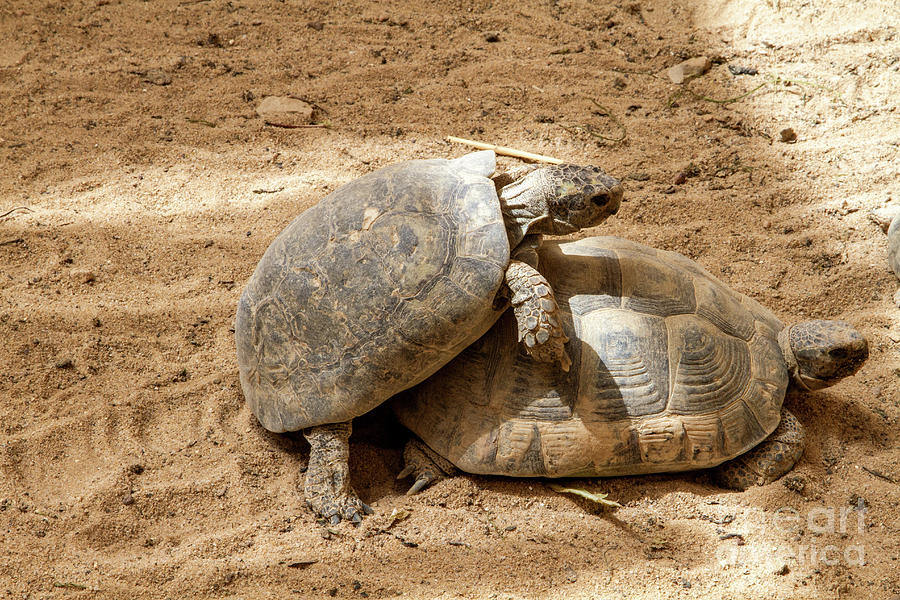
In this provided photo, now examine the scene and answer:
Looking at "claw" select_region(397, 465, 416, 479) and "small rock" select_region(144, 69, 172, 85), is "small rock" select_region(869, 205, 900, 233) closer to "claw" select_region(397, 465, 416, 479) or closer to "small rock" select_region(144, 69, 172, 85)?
"claw" select_region(397, 465, 416, 479)

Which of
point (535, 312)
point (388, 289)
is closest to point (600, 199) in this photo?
point (535, 312)

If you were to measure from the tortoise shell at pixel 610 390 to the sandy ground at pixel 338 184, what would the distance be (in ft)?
0.70

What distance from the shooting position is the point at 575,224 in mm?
3434

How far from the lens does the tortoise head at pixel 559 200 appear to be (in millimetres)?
3350

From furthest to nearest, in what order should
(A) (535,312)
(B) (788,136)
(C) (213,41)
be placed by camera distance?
(C) (213,41) < (B) (788,136) < (A) (535,312)

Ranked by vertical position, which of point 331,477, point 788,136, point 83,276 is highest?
point 788,136

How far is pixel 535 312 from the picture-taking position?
304cm

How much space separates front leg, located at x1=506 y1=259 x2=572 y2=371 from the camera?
10.0 feet

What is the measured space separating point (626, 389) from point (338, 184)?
2.57 m

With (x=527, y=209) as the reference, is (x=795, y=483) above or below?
below

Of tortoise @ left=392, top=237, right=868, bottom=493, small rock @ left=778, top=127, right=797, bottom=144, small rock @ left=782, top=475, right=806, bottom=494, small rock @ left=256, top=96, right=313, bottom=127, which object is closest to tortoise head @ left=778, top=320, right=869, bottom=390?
tortoise @ left=392, top=237, right=868, bottom=493

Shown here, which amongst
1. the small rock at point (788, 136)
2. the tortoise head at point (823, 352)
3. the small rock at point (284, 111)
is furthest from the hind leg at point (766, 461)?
the small rock at point (284, 111)

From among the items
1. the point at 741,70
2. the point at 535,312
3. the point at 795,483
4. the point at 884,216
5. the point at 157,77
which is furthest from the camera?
the point at 741,70

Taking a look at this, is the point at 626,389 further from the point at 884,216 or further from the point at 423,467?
the point at 884,216
